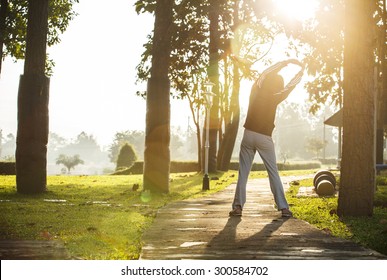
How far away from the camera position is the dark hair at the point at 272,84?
787 cm

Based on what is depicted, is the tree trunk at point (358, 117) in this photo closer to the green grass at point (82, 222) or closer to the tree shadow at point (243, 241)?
the tree shadow at point (243, 241)

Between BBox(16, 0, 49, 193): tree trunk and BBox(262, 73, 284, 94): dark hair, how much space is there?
20.9ft

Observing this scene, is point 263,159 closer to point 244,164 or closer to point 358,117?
point 244,164

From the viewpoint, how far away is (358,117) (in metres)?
8.09

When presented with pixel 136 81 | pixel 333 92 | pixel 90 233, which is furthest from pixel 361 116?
pixel 136 81

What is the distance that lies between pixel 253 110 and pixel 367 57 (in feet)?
6.96

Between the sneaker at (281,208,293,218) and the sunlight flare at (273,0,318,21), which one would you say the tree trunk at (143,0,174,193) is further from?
the sneaker at (281,208,293,218)

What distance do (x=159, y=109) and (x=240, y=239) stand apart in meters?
7.33

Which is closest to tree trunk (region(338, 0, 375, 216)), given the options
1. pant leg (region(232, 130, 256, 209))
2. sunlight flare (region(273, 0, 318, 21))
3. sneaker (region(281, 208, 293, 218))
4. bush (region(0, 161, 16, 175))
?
sneaker (region(281, 208, 293, 218))

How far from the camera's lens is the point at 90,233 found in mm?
6355

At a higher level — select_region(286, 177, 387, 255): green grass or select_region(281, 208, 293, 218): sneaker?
select_region(281, 208, 293, 218): sneaker

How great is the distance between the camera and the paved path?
16.4ft

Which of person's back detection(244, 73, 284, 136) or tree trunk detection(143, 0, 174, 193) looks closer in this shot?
person's back detection(244, 73, 284, 136)
